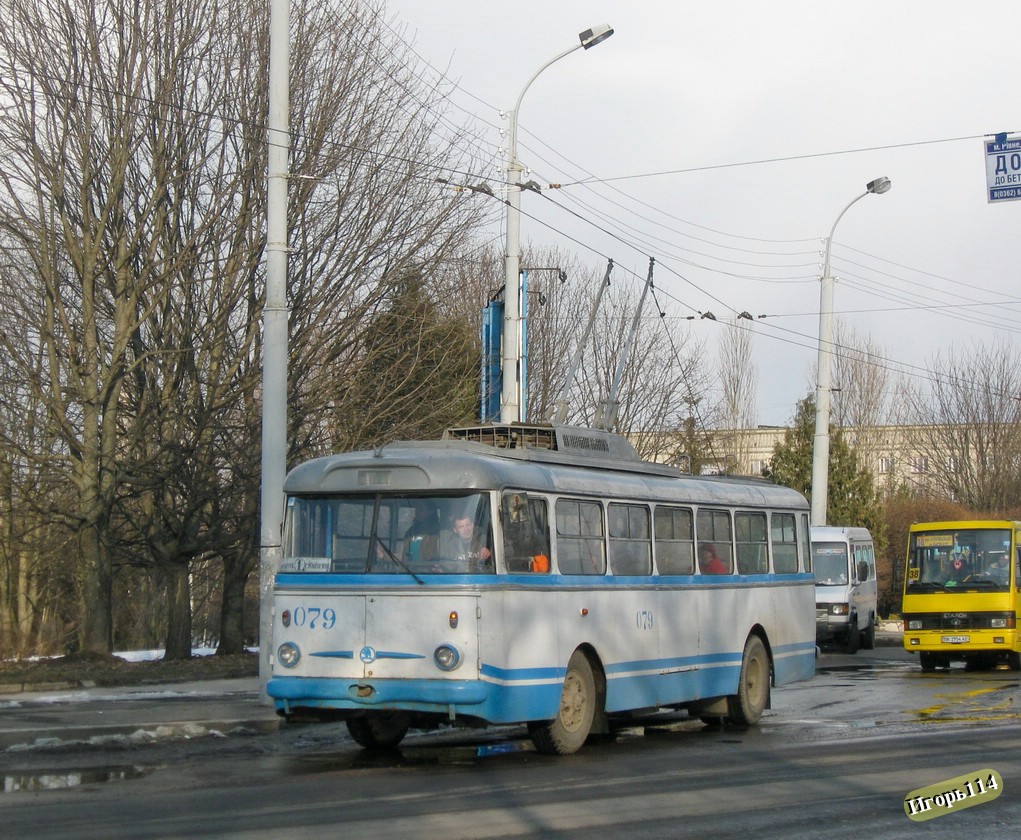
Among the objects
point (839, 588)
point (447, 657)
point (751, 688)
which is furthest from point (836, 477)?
point (447, 657)

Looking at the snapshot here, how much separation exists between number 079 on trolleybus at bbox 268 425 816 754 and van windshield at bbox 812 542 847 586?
1702cm

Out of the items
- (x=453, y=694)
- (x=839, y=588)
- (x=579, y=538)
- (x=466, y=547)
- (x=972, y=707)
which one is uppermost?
(x=579, y=538)

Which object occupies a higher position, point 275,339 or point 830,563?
point 275,339

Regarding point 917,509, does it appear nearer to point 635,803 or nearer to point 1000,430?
point 1000,430

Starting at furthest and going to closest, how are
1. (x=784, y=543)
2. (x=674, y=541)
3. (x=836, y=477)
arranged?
(x=836, y=477), (x=784, y=543), (x=674, y=541)

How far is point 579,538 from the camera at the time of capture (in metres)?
12.4

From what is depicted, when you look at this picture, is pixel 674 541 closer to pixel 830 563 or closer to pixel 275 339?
pixel 275 339

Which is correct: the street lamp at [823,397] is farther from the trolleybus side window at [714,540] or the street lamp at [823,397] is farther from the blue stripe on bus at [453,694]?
the blue stripe on bus at [453,694]

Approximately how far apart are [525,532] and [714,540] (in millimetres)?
3861

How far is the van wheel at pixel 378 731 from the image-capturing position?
40.2ft

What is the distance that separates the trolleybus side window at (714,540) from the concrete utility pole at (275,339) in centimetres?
437

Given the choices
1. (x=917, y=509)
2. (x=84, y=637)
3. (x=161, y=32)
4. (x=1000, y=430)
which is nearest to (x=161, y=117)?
(x=161, y=32)

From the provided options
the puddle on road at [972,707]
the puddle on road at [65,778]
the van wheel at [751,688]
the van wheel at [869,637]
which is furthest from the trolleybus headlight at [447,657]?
the van wheel at [869,637]

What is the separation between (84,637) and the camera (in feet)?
74.3
